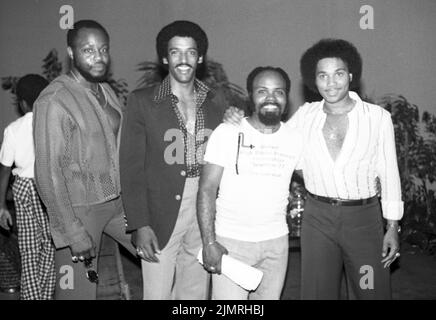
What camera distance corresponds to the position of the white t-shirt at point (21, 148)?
13.4ft

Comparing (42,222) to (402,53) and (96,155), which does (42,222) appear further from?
(402,53)

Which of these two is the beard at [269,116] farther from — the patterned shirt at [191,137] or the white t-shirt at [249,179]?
the patterned shirt at [191,137]

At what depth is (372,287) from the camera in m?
3.06

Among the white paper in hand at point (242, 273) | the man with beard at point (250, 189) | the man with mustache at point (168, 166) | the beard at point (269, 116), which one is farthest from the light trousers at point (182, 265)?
the beard at point (269, 116)

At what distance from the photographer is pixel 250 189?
110 inches

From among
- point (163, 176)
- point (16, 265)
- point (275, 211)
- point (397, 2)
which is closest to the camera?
point (275, 211)

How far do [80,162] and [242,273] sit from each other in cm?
107

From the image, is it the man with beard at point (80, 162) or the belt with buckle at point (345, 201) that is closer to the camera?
the man with beard at point (80, 162)

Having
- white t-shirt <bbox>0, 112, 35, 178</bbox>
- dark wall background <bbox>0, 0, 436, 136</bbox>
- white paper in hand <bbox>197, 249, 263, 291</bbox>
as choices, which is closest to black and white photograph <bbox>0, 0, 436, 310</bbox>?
white paper in hand <bbox>197, 249, 263, 291</bbox>

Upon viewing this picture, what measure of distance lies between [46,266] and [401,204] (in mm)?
2684

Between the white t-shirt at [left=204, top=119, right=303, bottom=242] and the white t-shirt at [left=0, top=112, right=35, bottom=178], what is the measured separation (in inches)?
72.4

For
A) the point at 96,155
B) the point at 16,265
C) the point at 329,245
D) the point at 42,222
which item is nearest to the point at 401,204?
the point at 329,245

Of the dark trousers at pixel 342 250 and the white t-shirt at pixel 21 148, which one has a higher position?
the white t-shirt at pixel 21 148

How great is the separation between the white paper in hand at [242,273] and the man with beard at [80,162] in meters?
0.77
